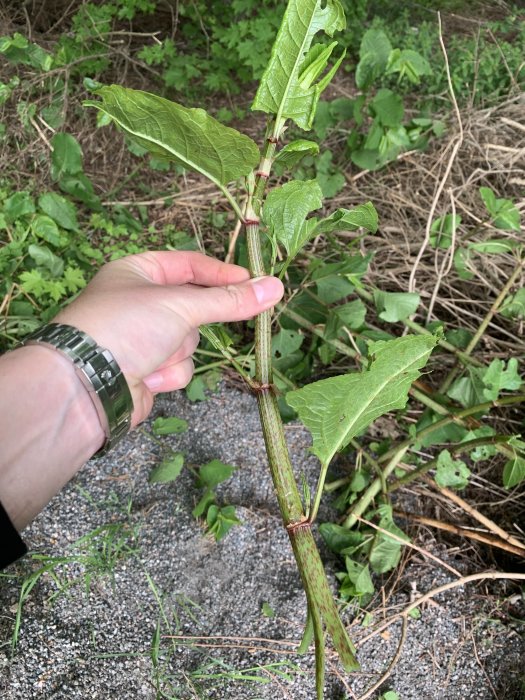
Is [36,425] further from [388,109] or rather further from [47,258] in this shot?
[388,109]

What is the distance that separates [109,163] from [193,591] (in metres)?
1.46

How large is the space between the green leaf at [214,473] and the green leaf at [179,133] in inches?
26.5

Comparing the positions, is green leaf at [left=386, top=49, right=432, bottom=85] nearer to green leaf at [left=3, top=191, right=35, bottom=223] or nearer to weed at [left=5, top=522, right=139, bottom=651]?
green leaf at [left=3, top=191, right=35, bottom=223]

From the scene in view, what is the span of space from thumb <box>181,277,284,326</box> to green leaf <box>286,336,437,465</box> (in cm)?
19

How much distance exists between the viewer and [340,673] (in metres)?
1.14

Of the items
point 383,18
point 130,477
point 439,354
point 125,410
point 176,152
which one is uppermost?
point 383,18

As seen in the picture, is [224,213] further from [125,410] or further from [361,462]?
[125,410]

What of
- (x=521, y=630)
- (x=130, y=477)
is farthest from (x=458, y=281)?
(x=130, y=477)

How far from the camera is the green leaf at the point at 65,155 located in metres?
1.63

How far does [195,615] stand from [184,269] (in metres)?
0.72

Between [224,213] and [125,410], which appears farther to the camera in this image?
[224,213]

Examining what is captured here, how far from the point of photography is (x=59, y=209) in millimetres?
1634

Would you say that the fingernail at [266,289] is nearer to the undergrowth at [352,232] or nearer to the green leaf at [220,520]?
the undergrowth at [352,232]

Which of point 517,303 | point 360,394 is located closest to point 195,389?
point 360,394
